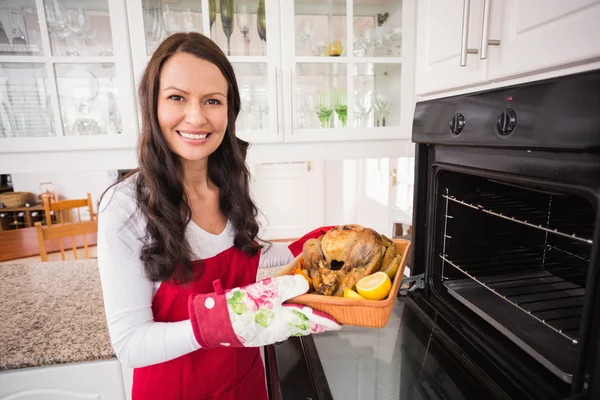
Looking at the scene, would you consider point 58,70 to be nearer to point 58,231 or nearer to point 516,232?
point 58,231

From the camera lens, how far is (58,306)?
4.18ft

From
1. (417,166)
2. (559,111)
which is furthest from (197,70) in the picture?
(559,111)

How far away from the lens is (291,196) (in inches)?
190

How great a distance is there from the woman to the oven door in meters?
0.33

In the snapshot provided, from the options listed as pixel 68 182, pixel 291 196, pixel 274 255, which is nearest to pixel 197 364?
pixel 274 255

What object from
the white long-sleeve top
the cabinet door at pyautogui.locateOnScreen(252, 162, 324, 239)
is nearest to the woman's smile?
the white long-sleeve top

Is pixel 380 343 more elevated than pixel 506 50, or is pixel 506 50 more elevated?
pixel 506 50

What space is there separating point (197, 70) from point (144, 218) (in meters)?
0.37

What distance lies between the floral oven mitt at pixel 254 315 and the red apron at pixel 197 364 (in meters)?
0.20

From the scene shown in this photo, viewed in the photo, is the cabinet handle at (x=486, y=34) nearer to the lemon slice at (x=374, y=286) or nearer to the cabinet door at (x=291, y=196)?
the lemon slice at (x=374, y=286)

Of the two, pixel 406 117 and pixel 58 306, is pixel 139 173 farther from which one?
pixel 406 117

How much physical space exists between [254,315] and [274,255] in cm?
47

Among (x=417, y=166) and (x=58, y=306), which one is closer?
(x=417, y=166)

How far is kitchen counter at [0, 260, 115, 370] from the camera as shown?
104 cm
